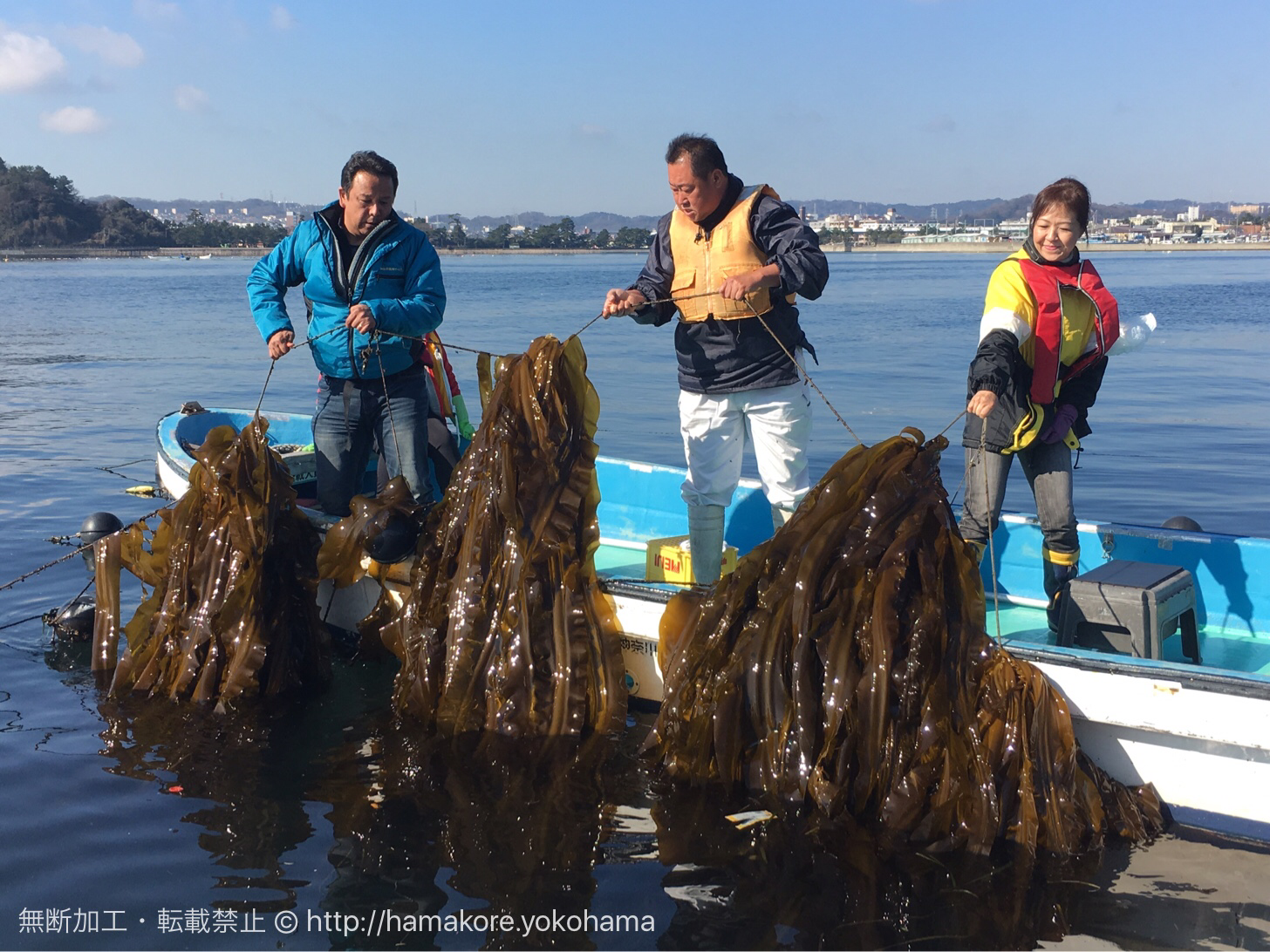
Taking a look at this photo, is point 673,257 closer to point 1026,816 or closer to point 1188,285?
point 1026,816

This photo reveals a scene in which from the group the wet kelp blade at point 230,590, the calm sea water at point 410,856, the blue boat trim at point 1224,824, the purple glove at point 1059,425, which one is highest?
the purple glove at point 1059,425

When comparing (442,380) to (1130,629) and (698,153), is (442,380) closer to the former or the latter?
(698,153)

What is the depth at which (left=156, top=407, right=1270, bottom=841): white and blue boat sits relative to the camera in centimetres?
363

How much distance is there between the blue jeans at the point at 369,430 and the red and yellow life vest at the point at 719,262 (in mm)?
1544

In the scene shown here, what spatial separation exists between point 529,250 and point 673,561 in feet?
429

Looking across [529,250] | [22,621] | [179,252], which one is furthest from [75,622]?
[179,252]

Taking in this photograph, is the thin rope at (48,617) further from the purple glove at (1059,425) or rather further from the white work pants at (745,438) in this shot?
the purple glove at (1059,425)

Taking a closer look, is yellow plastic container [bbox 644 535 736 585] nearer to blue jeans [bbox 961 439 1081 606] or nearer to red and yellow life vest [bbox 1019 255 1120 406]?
blue jeans [bbox 961 439 1081 606]

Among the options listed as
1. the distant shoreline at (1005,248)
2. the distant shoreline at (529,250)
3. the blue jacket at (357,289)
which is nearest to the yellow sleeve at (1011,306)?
the blue jacket at (357,289)

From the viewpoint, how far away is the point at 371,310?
16.8 ft

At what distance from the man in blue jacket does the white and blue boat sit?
0.58 metres

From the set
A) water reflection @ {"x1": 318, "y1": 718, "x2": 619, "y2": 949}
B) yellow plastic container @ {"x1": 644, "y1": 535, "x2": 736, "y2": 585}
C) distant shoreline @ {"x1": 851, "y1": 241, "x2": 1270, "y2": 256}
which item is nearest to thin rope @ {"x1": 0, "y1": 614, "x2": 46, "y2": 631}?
water reflection @ {"x1": 318, "y1": 718, "x2": 619, "y2": 949}

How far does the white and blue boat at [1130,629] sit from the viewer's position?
11.9 ft

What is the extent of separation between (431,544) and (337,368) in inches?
42.4
